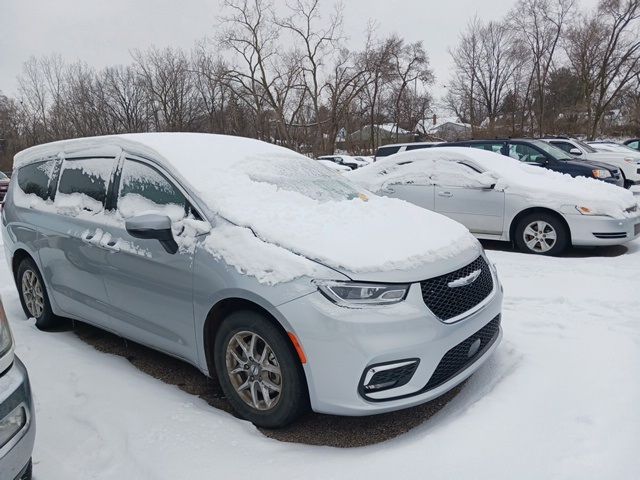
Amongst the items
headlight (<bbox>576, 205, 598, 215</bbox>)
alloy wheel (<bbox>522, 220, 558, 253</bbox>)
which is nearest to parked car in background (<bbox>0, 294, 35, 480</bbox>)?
alloy wheel (<bbox>522, 220, 558, 253</bbox>)

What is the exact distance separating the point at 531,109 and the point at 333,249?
4945cm

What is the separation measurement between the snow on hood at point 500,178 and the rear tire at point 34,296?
5.30 meters

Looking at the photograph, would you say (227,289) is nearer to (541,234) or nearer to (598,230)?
(541,234)

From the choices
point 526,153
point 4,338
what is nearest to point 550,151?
point 526,153

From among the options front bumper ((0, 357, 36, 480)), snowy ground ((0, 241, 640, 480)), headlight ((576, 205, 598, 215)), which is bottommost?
snowy ground ((0, 241, 640, 480))

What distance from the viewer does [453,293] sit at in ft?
9.02

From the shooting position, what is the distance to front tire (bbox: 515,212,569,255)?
6465mm

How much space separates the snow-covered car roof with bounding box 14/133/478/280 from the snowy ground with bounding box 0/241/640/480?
0.88 m

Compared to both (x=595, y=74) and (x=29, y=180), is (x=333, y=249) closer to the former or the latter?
(x=29, y=180)

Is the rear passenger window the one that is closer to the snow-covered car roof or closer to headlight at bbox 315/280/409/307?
the snow-covered car roof

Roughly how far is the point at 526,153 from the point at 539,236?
13.4ft

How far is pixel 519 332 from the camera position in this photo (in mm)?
3746

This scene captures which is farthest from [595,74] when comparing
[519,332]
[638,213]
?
[519,332]

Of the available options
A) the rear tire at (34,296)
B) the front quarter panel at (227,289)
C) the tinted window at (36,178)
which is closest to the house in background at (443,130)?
the tinted window at (36,178)
